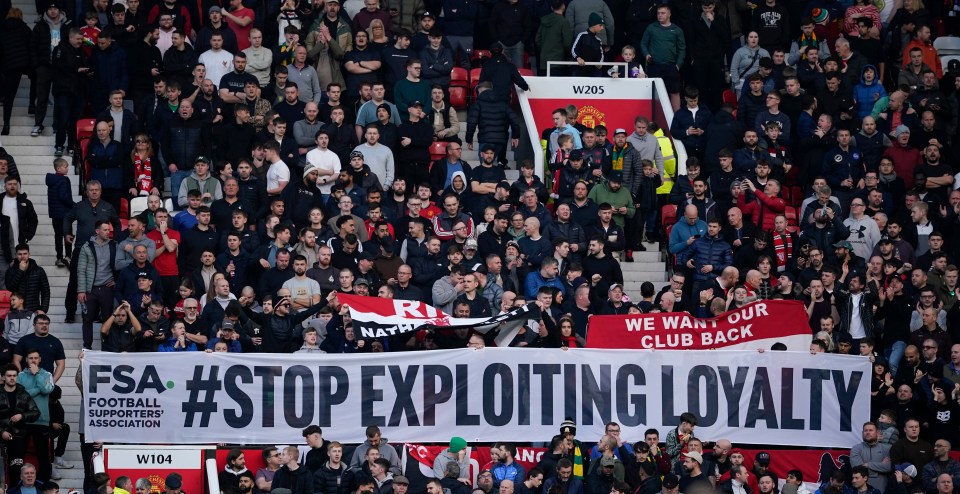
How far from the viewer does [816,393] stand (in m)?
23.8

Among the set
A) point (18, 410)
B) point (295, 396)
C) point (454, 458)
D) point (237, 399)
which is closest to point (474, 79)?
point (295, 396)

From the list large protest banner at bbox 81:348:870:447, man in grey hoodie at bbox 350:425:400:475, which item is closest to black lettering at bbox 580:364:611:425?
large protest banner at bbox 81:348:870:447

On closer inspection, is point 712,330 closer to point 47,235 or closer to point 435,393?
point 435,393

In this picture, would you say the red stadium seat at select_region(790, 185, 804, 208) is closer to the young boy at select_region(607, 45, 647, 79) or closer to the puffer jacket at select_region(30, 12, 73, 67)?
the young boy at select_region(607, 45, 647, 79)

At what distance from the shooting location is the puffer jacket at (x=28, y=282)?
2541cm

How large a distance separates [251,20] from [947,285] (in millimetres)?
10427

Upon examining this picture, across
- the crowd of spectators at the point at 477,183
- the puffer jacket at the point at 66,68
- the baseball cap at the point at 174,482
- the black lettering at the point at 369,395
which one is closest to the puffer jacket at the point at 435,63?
the crowd of spectators at the point at 477,183

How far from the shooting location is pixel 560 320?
24.3 m

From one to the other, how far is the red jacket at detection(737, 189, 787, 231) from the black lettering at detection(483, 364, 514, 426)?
4720 millimetres

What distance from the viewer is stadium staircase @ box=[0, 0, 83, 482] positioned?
2455cm

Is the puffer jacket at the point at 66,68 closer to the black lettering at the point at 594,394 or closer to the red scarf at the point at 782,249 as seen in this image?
the black lettering at the point at 594,394

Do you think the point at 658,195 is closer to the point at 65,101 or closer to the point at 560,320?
the point at 560,320

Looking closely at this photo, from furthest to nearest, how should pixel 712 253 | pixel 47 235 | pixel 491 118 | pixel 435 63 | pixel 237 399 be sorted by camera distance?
1. pixel 435 63
2. pixel 491 118
3. pixel 47 235
4. pixel 712 253
5. pixel 237 399

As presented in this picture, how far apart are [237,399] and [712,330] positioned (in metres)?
5.48
